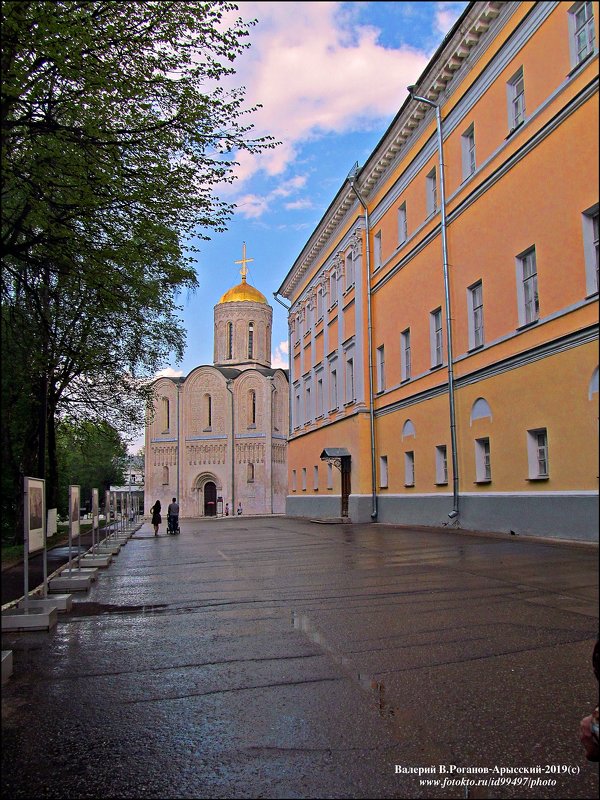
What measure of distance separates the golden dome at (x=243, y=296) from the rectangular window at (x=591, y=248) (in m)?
71.9

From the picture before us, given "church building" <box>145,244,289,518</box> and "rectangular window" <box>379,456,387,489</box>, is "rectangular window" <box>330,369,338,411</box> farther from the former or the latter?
"church building" <box>145,244,289,518</box>

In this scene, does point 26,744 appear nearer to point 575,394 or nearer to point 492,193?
point 575,394

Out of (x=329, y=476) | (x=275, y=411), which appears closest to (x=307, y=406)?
(x=329, y=476)

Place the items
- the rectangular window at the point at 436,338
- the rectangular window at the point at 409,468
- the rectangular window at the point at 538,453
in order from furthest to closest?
the rectangular window at the point at 409,468 < the rectangular window at the point at 436,338 < the rectangular window at the point at 538,453

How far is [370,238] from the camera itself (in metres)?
29.8

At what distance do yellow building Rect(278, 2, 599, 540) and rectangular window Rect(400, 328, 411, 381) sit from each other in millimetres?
64

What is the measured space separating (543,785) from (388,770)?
30.6 inches

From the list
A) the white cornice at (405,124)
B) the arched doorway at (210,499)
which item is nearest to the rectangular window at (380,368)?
the white cornice at (405,124)

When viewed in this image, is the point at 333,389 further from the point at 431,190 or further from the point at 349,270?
the point at 431,190

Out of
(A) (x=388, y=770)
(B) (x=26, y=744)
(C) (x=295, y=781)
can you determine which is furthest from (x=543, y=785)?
(B) (x=26, y=744)

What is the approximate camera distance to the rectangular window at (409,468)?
2499 centimetres

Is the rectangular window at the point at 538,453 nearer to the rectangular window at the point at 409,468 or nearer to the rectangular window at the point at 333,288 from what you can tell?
the rectangular window at the point at 409,468

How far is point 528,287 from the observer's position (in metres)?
3.71

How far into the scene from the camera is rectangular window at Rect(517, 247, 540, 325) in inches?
125
